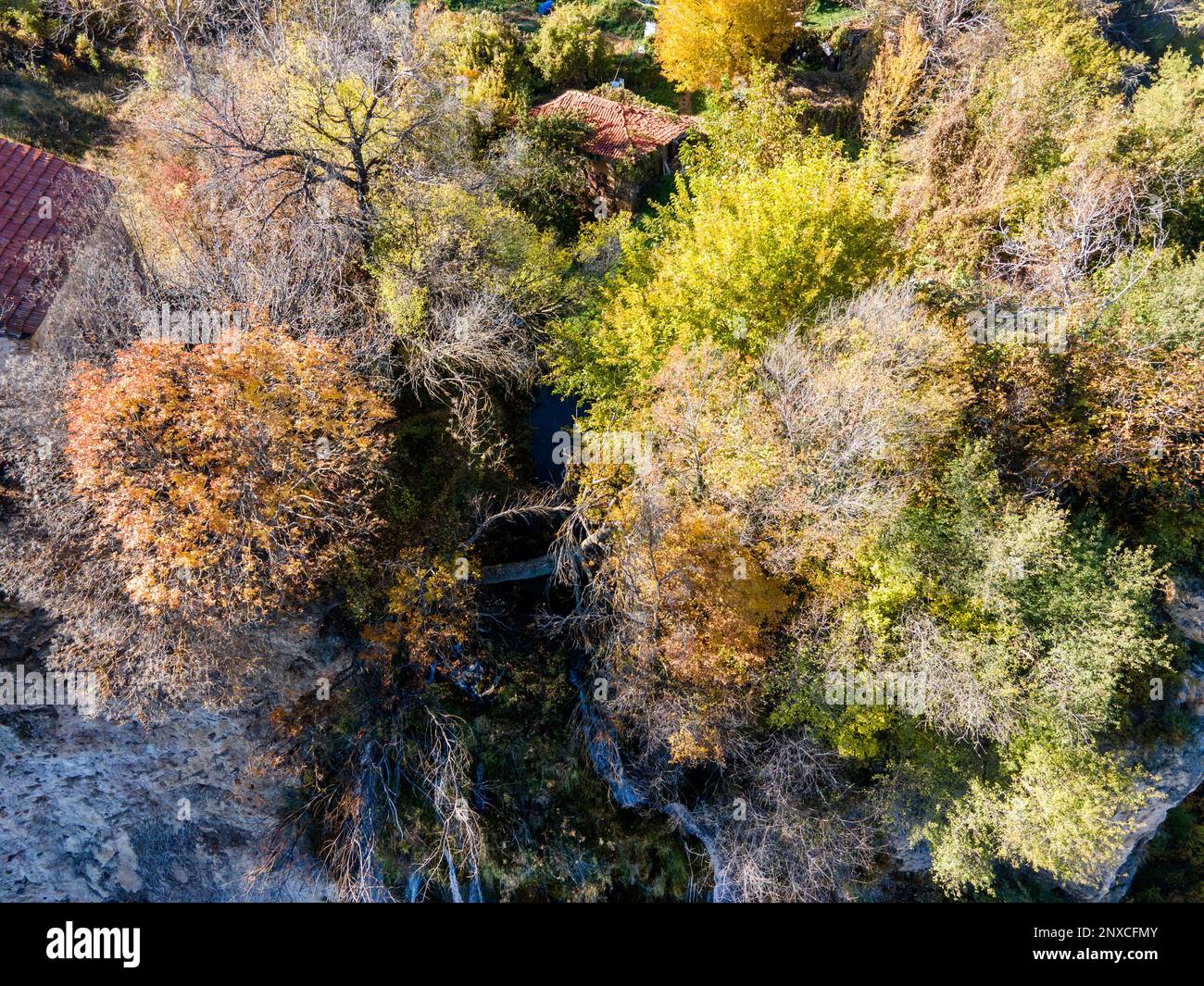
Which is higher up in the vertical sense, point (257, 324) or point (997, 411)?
point (257, 324)

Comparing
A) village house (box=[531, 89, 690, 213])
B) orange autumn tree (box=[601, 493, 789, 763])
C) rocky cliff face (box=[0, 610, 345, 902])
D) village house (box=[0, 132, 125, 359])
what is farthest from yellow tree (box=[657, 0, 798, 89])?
rocky cliff face (box=[0, 610, 345, 902])

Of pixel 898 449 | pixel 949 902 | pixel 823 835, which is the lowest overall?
pixel 949 902

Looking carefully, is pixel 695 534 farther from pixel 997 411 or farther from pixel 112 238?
pixel 112 238

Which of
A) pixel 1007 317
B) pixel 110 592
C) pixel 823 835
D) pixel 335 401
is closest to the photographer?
pixel 110 592

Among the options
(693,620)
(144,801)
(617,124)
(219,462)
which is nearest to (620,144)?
(617,124)

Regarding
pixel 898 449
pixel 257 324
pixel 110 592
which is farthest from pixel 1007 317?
pixel 110 592

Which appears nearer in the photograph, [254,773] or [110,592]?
[110,592]

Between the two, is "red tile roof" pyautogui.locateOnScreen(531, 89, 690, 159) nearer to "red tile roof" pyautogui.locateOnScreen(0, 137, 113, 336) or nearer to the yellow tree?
the yellow tree

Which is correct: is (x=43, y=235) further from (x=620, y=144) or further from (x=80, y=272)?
(x=620, y=144)
